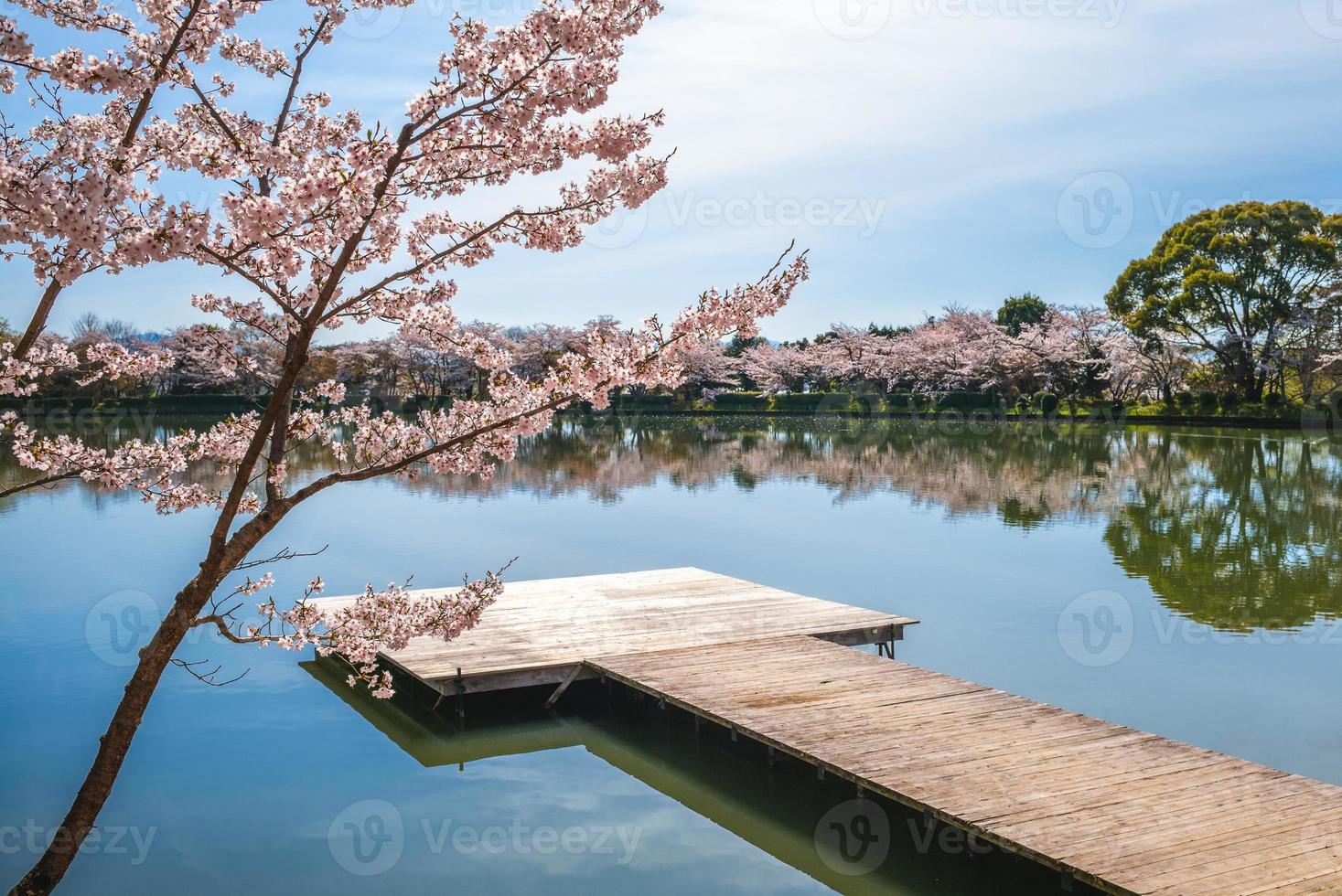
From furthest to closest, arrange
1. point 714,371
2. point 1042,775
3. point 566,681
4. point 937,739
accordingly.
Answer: point 714,371
point 566,681
point 937,739
point 1042,775

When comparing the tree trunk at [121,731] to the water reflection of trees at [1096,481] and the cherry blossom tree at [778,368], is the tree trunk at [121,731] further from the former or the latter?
the cherry blossom tree at [778,368]

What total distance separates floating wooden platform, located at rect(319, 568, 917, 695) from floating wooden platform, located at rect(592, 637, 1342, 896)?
2.59ft

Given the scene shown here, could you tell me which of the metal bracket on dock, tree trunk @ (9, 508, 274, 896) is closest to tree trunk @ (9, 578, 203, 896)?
tree trunk @ (9, 508, 274, 896)

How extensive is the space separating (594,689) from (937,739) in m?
3.18

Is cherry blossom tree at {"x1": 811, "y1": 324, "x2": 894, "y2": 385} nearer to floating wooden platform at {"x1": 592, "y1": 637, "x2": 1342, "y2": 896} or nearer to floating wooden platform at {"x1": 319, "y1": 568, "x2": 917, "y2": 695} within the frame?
floating wooden platform at {"x1": 319, "y1": 568, "x2": 917, "y2": 695}

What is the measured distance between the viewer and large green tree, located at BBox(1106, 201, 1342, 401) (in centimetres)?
3950

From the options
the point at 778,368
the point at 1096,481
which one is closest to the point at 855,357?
the point at 778,368

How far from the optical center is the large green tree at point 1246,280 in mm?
39500

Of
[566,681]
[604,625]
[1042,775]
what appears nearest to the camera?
[1042,775]

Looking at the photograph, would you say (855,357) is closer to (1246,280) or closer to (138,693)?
(1246,280)

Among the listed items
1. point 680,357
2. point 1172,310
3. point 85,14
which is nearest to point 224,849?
point 680,357

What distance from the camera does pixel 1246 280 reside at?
40.4 metres

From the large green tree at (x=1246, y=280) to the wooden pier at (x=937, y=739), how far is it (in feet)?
121

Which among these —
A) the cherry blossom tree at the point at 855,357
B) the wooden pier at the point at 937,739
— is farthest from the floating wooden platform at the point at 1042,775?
the cherry blossom tree at the point at 855,357
